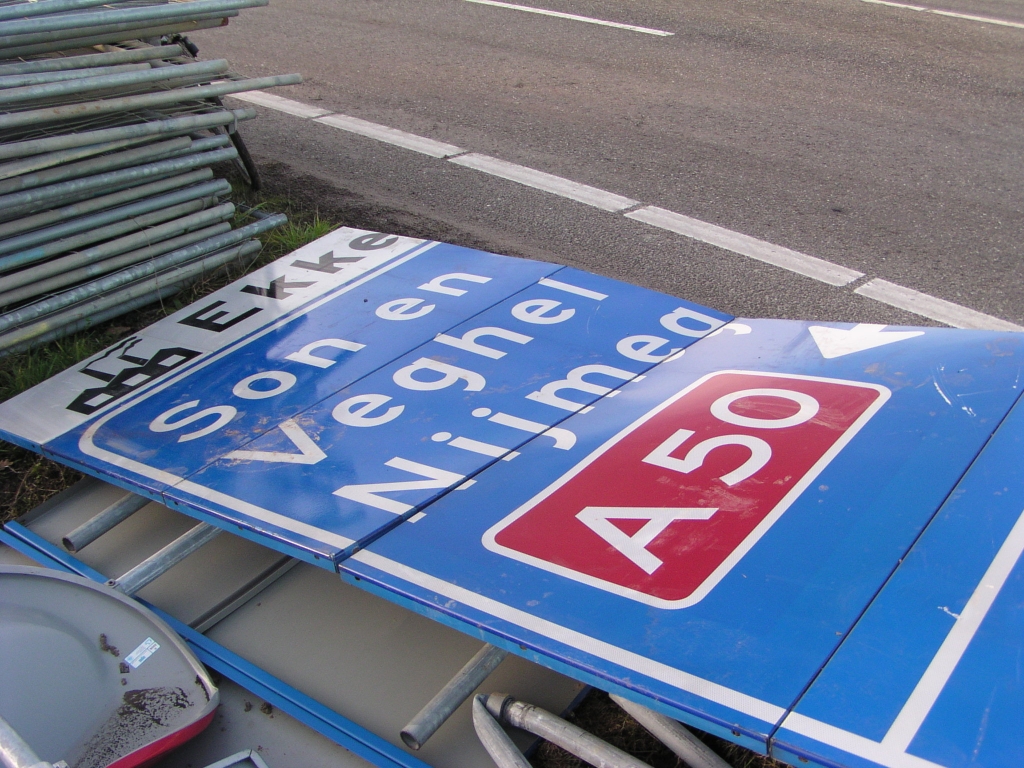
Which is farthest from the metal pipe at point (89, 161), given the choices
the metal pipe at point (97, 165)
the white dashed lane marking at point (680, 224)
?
the white dashed lane marking at point (680, 224)

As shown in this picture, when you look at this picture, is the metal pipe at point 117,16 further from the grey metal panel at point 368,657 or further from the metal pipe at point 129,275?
the grey metal panel at point 368,657

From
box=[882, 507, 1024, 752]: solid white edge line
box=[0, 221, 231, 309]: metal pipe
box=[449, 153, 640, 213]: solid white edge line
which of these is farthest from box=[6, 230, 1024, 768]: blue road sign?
box=[449, 153, 640, 213]: solid white edge line

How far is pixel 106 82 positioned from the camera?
3.34m

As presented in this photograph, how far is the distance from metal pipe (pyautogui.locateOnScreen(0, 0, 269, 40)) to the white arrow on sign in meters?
2.30

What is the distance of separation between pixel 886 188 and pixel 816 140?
0.84 m

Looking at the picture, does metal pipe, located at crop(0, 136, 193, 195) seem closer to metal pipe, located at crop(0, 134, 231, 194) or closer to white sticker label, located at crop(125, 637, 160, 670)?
metal pipe, located at crop(0, 134, 231, 194)

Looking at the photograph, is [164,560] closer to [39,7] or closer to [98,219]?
[98,219]

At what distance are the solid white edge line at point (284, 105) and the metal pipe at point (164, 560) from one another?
4374 millimetres

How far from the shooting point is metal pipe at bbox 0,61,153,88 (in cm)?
311

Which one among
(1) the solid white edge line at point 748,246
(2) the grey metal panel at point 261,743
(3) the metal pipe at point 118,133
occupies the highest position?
(3) the metal pipe at point 118,133

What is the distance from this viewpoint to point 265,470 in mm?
2506

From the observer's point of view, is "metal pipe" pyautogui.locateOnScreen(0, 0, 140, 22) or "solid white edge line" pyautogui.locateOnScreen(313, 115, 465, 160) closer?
"metal pipe" pyautogui.locateOnScreen(0, 0, 140, 22)

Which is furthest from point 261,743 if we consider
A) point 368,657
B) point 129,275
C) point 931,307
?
point 931,307

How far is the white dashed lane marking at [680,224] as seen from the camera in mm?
3863
